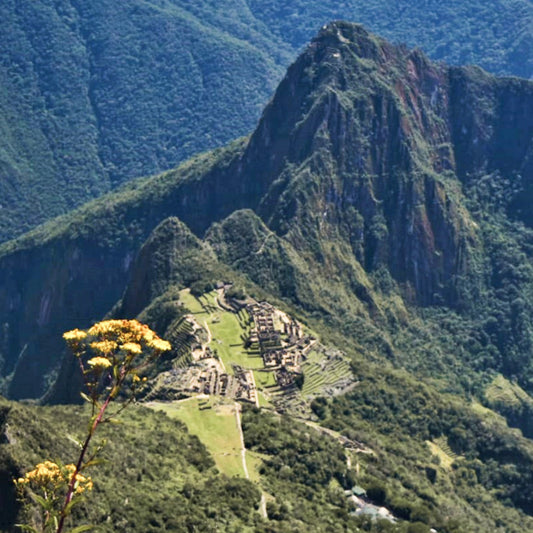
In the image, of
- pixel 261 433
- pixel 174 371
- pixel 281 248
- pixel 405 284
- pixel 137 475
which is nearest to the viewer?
pixel 137 475

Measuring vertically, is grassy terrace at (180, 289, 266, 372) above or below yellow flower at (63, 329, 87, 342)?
below

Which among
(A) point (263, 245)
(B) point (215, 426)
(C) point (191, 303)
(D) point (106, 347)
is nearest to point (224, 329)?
(C) point (191, 303)

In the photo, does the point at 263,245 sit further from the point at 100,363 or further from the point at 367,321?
the point at 100,363

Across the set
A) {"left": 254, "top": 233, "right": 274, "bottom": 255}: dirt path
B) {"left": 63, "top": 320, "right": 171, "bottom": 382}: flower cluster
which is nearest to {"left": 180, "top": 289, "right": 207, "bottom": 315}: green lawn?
{"left": 254, "top": 233, "right": 274, "bottom": 255}: dirt path

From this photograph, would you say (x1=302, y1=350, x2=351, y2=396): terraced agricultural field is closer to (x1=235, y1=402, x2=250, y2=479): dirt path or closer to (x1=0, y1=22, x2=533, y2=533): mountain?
(x1=0, y1=22, x2=533, y2=533): mountain

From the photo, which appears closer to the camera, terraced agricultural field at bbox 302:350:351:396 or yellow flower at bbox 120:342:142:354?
yellow flower at bbox 120:342:142:354

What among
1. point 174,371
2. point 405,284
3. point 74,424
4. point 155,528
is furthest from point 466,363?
point 155,528

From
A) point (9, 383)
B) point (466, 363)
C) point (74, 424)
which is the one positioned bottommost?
point (9, 383)

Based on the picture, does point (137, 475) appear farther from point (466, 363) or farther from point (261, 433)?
point (466, 363)

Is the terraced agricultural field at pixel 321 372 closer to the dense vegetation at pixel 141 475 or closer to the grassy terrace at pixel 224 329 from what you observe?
the grassy terrace at pixel 224 329
